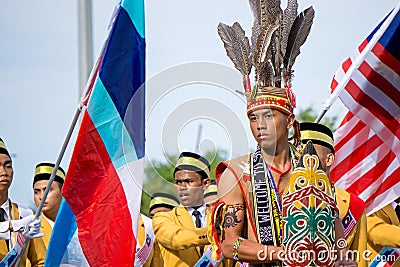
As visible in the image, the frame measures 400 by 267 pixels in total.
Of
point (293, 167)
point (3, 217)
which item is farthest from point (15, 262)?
point (293, 167)

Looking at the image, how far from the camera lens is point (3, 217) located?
9.74 m

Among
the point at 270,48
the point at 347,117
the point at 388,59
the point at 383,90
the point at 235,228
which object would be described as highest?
the point at 388,59

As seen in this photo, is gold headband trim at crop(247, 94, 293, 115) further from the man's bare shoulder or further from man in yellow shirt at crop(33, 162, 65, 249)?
man in yellow shirt at crop(33, 162, 65, 249)

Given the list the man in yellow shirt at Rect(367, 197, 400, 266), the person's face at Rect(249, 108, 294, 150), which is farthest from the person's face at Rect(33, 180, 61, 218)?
the person's face at Rect(249, 108, 294, 150)

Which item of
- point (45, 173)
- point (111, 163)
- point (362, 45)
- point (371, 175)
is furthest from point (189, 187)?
point (111, 163)

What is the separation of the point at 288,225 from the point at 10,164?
4.24 metres

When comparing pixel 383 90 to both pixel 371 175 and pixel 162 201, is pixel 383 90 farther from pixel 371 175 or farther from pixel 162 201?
pixel 162 201

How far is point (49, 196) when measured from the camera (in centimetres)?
1049

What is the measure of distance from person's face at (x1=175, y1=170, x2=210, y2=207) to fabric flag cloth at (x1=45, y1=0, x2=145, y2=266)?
2099mm

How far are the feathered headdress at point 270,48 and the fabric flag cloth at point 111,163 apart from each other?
70.0 inches

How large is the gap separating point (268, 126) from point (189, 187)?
165 inches

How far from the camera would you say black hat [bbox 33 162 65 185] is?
10.7m

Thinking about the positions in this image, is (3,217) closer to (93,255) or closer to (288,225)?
(93,255)

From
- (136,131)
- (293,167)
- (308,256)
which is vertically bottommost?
(308,256)
